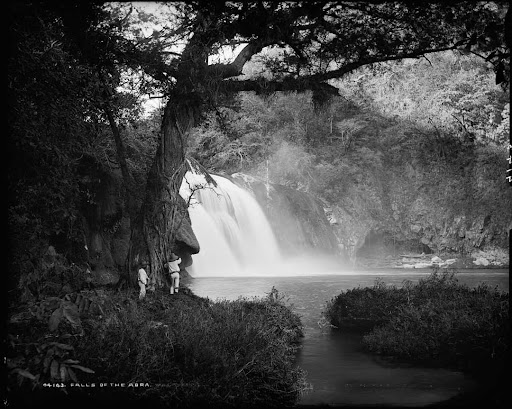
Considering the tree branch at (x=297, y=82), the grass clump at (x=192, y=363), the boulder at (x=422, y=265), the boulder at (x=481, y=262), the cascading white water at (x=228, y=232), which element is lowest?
the boulder at (x=422, y=265)

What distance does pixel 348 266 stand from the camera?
25.9 metres

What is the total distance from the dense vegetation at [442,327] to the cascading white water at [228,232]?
8590 mm

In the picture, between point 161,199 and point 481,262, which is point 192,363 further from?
point 481,262

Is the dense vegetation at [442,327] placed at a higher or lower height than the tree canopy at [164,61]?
lower

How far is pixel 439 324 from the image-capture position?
6402 millimetres

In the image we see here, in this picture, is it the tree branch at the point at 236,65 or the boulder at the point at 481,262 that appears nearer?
the tree branch at the point at 236,65

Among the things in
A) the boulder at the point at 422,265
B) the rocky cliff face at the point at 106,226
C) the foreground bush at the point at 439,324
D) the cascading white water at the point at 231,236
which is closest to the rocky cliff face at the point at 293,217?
the cascading white water at the point at 231,236

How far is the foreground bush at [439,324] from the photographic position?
5659mm

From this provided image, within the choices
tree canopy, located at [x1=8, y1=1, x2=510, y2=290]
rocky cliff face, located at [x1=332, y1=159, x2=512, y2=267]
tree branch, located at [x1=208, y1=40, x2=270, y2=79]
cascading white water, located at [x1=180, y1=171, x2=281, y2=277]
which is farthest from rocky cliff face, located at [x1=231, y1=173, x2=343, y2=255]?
tree branch, located at [x1=208, y1=40, x2=270, y2=79]

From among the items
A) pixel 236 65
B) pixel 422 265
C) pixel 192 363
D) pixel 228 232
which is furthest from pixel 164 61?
pixel 422 265

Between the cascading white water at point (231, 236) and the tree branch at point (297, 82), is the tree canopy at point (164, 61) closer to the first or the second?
the tree branch at point (297, 82)

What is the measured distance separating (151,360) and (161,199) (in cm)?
426

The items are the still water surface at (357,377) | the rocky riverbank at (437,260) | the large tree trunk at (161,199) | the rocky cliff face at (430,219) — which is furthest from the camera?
the rocky cliff face at (430,219)

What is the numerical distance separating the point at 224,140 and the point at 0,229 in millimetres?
18214
